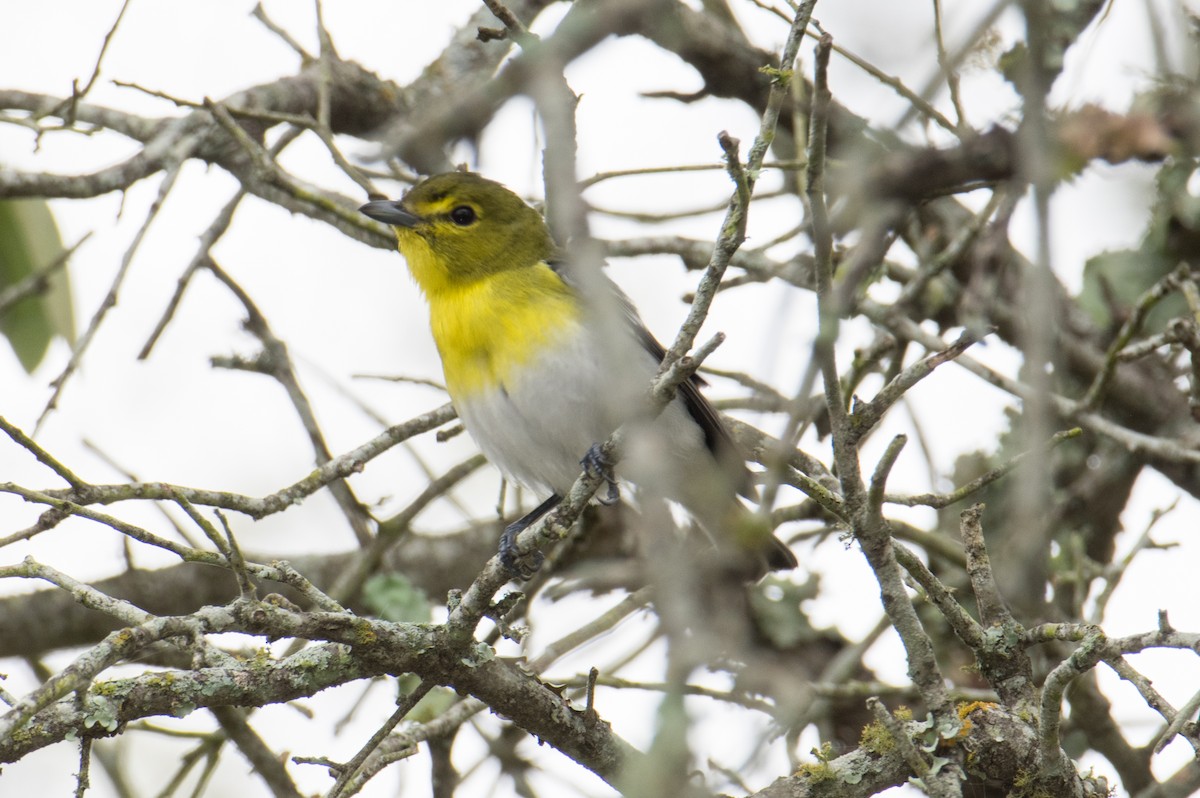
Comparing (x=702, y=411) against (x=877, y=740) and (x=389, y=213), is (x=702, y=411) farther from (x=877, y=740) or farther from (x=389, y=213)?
(x=877, y=740)

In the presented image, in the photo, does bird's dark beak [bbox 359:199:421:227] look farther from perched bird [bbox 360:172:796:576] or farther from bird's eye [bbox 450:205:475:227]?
bird's eye [bbox 450:205:475:227]

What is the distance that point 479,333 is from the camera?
16.5 feet

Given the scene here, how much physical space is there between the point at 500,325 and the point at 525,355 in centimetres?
18

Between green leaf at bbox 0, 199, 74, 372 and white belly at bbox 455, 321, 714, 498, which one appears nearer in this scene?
white belly at bbox 455, 321, 714, 498

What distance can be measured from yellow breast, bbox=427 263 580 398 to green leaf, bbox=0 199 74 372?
60.0 inches

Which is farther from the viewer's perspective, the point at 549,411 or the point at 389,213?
the point at 389,213

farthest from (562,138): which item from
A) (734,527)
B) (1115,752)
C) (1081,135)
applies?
(1115,752)

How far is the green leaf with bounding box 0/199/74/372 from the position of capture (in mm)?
5301

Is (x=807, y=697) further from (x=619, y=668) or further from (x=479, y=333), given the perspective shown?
(x=479, y=333)

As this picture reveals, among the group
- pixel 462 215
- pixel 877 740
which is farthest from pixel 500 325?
pixel 877 740

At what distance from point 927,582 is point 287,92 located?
369 centimetres

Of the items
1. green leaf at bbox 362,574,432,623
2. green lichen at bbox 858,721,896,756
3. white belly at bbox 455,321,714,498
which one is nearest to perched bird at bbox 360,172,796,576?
white belly at bbox 455,321,714,498

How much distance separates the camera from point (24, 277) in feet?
17.4

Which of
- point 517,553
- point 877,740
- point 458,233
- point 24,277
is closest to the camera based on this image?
point 877,740
